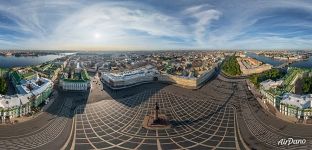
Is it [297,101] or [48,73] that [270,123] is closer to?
[297,101]

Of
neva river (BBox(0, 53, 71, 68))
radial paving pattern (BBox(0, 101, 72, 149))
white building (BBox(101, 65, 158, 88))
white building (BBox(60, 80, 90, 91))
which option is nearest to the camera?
radial paving pattern (BBox(0, 101, 72, 149))

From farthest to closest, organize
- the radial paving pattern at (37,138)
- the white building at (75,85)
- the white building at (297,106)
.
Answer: the white building at (75,85) → the white building at (297,106) → the radial paving pattern at (37,138)

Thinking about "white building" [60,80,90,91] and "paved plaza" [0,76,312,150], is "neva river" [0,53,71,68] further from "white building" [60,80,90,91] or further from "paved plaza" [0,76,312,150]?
"paved plaza" [0,76,312,150]

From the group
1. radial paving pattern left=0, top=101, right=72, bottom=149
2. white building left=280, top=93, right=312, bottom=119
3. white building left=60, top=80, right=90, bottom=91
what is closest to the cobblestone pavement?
radial paving pattern left=0, top=101, right=72, bottom=149

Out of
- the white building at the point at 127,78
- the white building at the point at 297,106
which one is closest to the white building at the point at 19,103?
the white building at the point at 127,78

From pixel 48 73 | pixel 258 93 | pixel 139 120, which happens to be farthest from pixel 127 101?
pixel 48 73

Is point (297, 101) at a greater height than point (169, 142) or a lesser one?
greater

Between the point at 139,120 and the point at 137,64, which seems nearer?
the point at 139,120

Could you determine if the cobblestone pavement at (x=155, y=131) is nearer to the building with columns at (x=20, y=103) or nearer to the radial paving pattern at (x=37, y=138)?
the radial paving pattern at (x=37, y=138)

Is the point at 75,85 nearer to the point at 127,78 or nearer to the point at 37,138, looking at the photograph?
the point at 127,78
